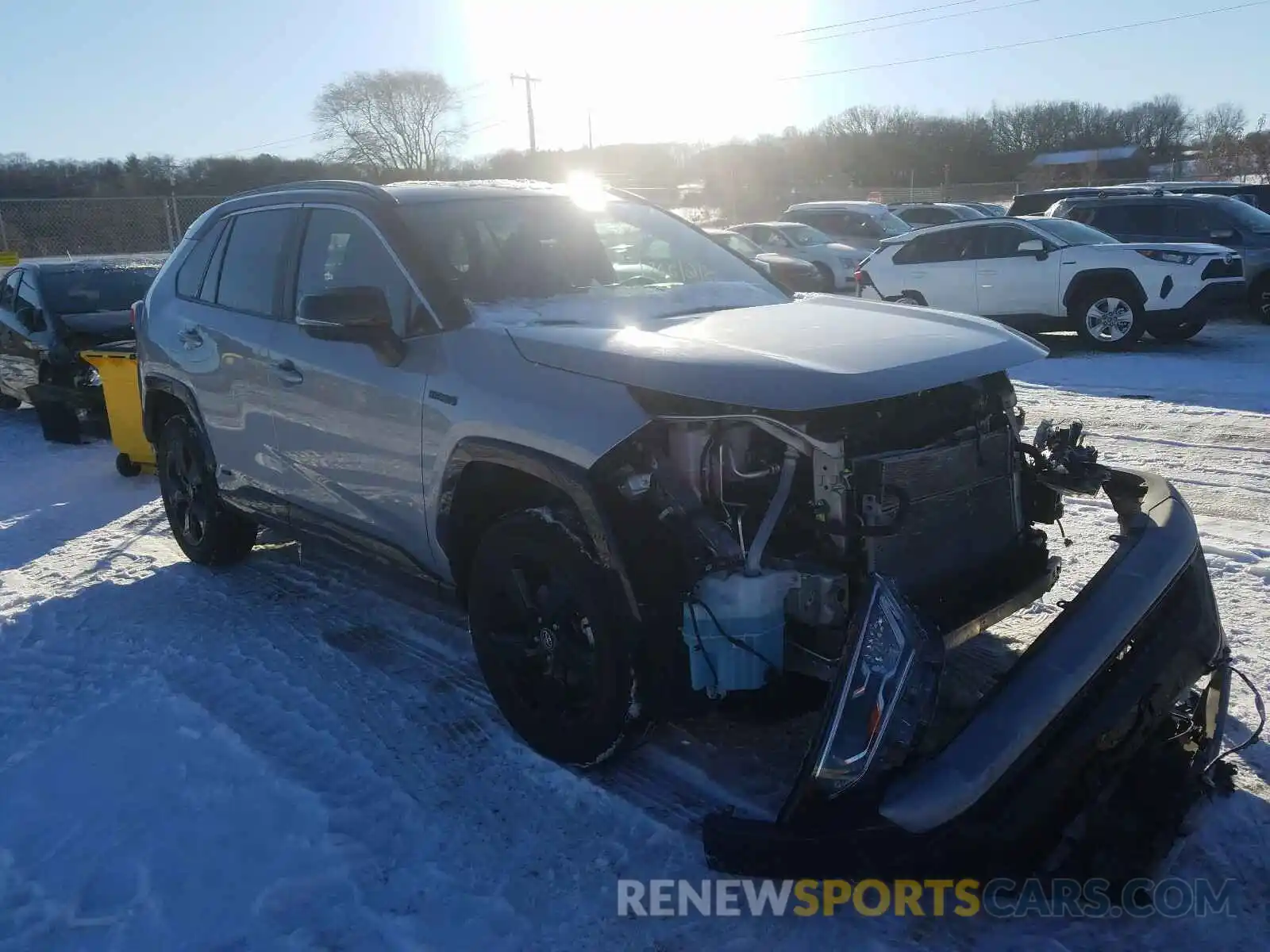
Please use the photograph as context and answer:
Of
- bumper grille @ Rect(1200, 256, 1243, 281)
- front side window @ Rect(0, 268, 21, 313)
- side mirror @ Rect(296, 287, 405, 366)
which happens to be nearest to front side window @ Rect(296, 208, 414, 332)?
side mirror @ Rect(296, 287, 405, 366)

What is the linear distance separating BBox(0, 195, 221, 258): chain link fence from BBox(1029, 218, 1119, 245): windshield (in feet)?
62.6

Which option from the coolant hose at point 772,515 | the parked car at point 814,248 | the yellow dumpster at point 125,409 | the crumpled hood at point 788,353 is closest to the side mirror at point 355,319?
the crumpled hood at point 788,353

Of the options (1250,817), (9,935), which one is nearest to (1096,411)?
(1250,817)

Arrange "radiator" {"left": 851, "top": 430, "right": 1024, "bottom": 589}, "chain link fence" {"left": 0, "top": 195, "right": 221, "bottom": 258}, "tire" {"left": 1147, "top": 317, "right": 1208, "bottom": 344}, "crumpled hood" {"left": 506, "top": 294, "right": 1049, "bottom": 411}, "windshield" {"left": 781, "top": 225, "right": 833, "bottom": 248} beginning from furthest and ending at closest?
"chain link fence" {"left": 0, "top": 195, "right": 221, "bottom": 258}
"windshield" {"left": 781, "top": 225, "right": 833, "bottom": 248}
"tire" {"left": 1147, "top": 317, "right": 1208, "bottom": 344}
"radiator" {"left": 851, "top": 430, "right": 1024, "bottom": 589}
"crumpled hood" {"left": 506, "top": 294, "right": 1049, "bottom": 411}

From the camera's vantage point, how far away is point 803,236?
806 inches

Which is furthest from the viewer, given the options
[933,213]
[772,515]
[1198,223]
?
[933,213]

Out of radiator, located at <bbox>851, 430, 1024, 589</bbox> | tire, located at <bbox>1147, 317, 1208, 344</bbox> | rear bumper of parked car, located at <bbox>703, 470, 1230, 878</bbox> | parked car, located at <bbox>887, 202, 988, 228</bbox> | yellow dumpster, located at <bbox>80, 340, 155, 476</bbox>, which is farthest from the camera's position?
parked car, located at <bbox>887, 202, 988, 228</bbox>

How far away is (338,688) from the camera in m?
4.21

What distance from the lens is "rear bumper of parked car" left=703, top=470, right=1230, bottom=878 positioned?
2.43 m

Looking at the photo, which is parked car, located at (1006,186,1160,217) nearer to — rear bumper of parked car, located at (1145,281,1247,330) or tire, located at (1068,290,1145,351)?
tire, located at (1068,290,1145,351)

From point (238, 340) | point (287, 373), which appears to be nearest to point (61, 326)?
point (238, 340)

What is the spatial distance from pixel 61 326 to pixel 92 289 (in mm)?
859

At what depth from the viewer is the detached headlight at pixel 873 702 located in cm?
251

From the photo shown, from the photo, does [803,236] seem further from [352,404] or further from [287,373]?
[352,404]
